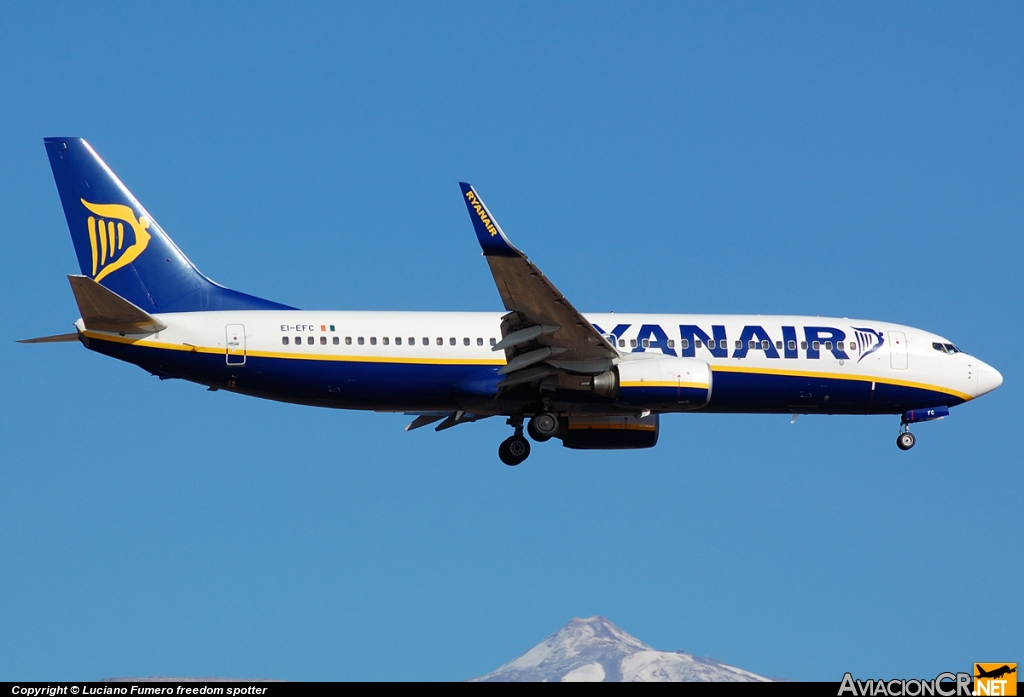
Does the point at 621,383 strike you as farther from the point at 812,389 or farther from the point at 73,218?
the point at 73,218

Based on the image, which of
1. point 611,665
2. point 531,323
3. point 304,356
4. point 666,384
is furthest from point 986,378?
point 611,665

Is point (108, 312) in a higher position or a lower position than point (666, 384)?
higher

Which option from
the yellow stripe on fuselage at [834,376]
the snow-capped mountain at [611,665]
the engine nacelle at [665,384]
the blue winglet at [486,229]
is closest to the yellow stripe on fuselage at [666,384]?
the engine nacelle at [665,384]

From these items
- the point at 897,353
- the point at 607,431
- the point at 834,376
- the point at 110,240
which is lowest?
the point at 607,431

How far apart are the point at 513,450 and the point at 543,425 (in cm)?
136

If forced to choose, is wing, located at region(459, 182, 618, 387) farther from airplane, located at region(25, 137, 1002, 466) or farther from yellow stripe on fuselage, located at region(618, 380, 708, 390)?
yellow stripe on fuselage, located at region(618, 380, 708, 390)

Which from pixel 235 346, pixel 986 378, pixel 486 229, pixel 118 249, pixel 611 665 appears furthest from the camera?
pixel 611 665

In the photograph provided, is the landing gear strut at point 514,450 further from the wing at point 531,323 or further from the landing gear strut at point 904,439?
the landing gear strut at point 904,439

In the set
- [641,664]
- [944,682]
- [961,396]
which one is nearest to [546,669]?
[641,664]

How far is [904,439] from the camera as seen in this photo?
38906 millimetres

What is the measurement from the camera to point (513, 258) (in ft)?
101

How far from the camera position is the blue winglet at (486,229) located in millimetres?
30469

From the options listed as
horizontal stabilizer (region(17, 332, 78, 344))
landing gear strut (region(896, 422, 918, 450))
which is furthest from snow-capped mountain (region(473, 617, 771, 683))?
horizontal stabilizer (region(17, 332, 78, 344))

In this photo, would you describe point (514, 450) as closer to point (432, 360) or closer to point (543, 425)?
point (543, 425)
